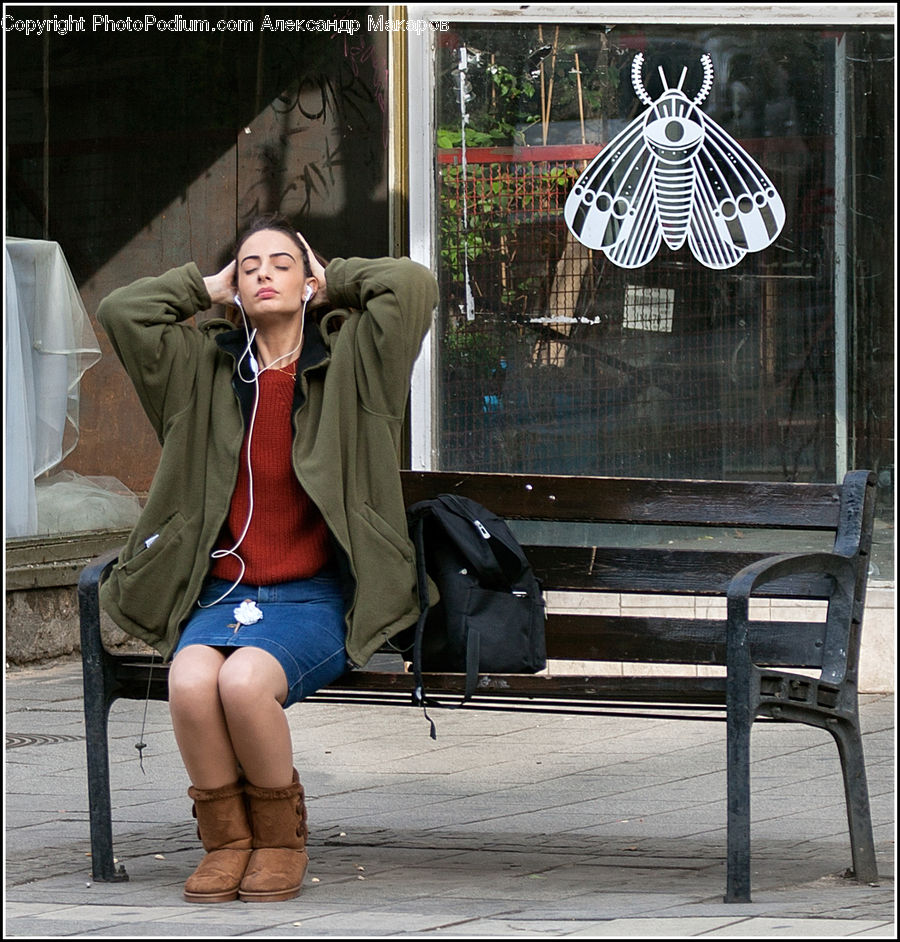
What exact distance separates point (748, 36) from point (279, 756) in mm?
5023

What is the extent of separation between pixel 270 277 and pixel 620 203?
3.70 metres

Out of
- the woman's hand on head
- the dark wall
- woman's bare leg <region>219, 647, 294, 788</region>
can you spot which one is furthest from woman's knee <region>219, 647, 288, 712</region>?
the dark wall

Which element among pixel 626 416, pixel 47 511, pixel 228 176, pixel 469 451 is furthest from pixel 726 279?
pixel 47 511

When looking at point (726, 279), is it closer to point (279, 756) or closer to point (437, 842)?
point (437, 842)

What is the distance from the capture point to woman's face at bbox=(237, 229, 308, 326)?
15.0 ft

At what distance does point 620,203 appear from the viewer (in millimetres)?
7930

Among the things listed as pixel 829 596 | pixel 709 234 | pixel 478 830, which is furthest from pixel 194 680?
pixel 709 234

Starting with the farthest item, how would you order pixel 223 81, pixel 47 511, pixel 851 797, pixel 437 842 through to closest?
pixel 223 81, pixel 47 511, pixel 437 842, pixel 851 797

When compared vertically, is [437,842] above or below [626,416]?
below

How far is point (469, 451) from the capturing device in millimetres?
8125

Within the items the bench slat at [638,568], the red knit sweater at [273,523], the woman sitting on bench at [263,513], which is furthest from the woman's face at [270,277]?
the bench slat at [638,568]

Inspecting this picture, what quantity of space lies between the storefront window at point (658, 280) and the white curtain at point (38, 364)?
6.88 feet

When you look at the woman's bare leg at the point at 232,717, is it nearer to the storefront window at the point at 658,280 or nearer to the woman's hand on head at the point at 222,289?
the woman's hand on head at the point at 222,289

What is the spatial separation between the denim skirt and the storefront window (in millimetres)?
3768
